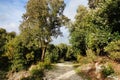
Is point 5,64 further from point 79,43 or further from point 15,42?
point 79,43

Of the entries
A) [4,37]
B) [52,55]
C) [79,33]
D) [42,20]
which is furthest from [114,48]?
[4,37]

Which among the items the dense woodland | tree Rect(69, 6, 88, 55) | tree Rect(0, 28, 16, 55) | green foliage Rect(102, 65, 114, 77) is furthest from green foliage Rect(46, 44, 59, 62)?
green foliage Rect(102, 65, 114, 77)

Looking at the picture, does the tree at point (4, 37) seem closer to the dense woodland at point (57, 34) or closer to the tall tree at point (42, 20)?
the dense woodland at point (57, 34)

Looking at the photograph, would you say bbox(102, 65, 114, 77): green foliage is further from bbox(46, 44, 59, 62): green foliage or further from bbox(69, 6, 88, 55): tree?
bbox(46, 44, 59, 62): green foliage

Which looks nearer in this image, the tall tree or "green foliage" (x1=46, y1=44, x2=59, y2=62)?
the tall tree

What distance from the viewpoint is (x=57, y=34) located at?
35469 mm

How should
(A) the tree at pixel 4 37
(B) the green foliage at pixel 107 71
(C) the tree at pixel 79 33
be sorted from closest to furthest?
(B) the green foliage at pixel 107 71
(C) the tree at pixel 79 33
(A) the tree at pixel 4 37

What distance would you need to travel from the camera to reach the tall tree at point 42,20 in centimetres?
3396

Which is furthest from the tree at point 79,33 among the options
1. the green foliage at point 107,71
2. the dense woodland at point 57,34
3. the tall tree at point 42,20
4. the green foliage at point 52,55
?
the green foliage at point 107,71

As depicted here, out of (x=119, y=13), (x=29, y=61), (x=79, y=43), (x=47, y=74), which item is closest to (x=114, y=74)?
(x=119, y=13)

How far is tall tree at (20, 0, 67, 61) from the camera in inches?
1337

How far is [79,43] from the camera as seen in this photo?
42.7 m

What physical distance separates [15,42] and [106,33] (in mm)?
16472

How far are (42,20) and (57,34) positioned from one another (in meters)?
3.13
